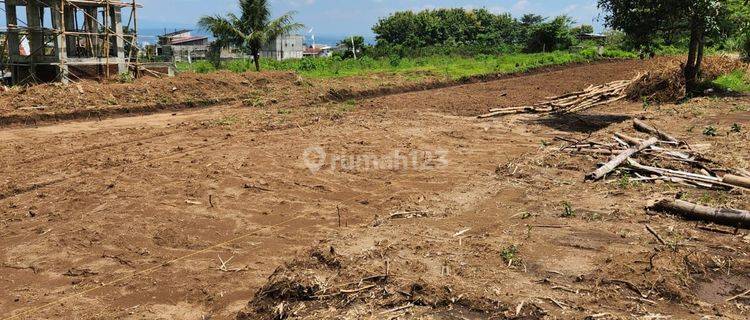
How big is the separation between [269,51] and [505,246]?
48087 mm

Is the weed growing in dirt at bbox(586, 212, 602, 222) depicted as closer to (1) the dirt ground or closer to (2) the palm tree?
(1) the dirt ground

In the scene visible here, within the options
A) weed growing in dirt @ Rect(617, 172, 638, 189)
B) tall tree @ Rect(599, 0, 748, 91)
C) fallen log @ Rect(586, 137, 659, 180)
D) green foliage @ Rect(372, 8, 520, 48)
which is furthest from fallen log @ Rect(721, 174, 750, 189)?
green foliage @ Rect(372, 8, 520, 48)

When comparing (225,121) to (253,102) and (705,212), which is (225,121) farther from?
(705,212)

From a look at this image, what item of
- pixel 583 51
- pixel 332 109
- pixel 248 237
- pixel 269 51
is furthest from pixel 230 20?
pixel 269 51

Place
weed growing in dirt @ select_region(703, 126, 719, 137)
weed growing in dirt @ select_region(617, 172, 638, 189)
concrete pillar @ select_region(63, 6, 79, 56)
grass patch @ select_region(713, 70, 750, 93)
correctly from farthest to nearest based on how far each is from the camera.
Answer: concrete pillar @ select_region(63, 6, 79, 56) < grass patch @ select_region(713, 70, 750, 93) < weed growing in dirt @ select_region(703, 126, 719, 137) < weed growing in dirt @ select_region(617, 172, 638, 189)

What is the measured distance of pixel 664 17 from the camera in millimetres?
13609

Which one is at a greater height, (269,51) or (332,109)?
(269,51)

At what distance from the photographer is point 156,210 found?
7387 mm

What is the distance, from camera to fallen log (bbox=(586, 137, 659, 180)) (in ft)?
26.1

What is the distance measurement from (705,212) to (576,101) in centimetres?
1039

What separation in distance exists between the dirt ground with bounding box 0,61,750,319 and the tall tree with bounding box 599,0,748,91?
2.61 metres

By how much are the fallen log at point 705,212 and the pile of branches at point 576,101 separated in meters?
8.23

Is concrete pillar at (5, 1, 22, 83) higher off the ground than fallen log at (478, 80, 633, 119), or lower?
higher

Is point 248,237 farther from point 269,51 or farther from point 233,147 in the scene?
point 269,51
